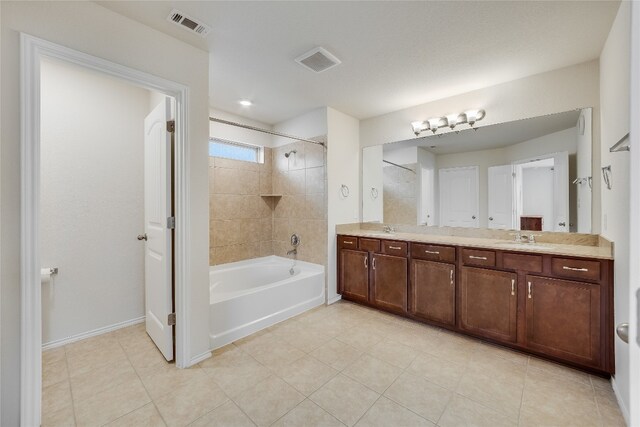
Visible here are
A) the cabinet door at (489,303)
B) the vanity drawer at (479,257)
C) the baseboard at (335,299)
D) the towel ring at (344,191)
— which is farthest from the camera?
the towel ring at (344,191)

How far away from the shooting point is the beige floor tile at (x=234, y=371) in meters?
1.86

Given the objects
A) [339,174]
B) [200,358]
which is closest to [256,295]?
[200,358]

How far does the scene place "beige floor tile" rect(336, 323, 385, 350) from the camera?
7.91 feet

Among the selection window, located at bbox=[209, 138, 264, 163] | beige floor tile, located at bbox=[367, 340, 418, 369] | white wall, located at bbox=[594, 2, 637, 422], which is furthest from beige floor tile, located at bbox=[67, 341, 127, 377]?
white wall, located at bbox=[594, 2, 637, 422]

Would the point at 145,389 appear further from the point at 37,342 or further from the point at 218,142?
the point at 218,142

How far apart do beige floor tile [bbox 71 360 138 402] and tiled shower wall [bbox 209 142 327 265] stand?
147cm

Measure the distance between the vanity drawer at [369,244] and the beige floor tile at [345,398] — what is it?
1489 mm

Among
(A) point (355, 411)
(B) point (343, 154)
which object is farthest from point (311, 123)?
(A) point (355, 411)

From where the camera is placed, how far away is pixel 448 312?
8.50 feet

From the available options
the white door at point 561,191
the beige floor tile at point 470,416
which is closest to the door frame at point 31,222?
the beige floor tile at point 470,416

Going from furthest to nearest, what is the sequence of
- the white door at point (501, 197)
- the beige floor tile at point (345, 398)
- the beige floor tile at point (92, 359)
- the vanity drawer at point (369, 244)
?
the vanity drawer at point (369, 244) < the white door at point (501, 197) < the beige floor tile at point (92, 359) < the beige floor tile at point (345, 398)

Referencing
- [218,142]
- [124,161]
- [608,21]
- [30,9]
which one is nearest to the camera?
[30,9]

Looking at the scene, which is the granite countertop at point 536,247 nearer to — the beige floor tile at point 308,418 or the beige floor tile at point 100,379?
the beige floor tile at point 308,418

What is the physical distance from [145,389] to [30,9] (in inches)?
90.4
